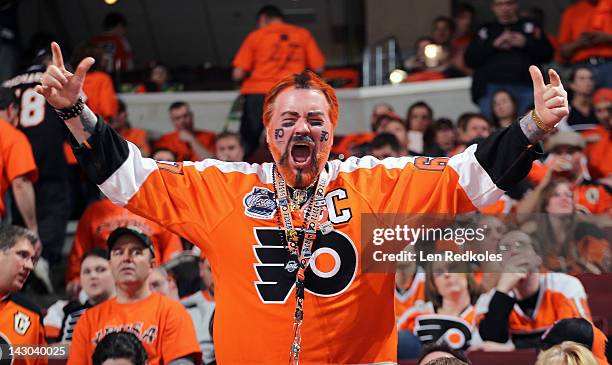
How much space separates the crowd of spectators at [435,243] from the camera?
16.2 feet

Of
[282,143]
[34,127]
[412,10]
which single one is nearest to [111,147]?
[282,143]

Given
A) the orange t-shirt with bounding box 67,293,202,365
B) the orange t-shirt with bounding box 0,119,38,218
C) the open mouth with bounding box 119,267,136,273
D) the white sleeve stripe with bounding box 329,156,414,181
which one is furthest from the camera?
the orange t-shirt with bounding box 0,119,38,218

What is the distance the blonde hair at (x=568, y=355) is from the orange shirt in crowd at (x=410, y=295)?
1434 mm

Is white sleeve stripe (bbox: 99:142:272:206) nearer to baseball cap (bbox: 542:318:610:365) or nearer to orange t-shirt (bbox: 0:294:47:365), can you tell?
orange t-shirt (bbox: 0:294:47:365)

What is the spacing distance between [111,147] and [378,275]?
3.28 ft

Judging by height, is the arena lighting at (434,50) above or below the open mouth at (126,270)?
above

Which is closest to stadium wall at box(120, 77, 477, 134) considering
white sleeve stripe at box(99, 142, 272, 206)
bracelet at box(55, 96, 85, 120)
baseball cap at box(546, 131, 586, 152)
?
baseball cap at box(546, 131, 586, 152)

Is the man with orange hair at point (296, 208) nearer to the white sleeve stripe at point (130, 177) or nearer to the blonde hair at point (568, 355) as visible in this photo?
the white sleeve stripe at point (130, 177)

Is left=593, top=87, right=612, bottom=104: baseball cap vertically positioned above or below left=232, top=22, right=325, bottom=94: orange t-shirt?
below

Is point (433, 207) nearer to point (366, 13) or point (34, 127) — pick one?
point (34, 127)

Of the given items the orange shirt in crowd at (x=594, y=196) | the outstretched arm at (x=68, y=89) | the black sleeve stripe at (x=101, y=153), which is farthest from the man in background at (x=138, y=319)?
the orange shirt in crowd at (x=594, y=196)

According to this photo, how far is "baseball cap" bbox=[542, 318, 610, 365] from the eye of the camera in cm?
473

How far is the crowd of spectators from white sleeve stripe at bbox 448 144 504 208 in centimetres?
43
